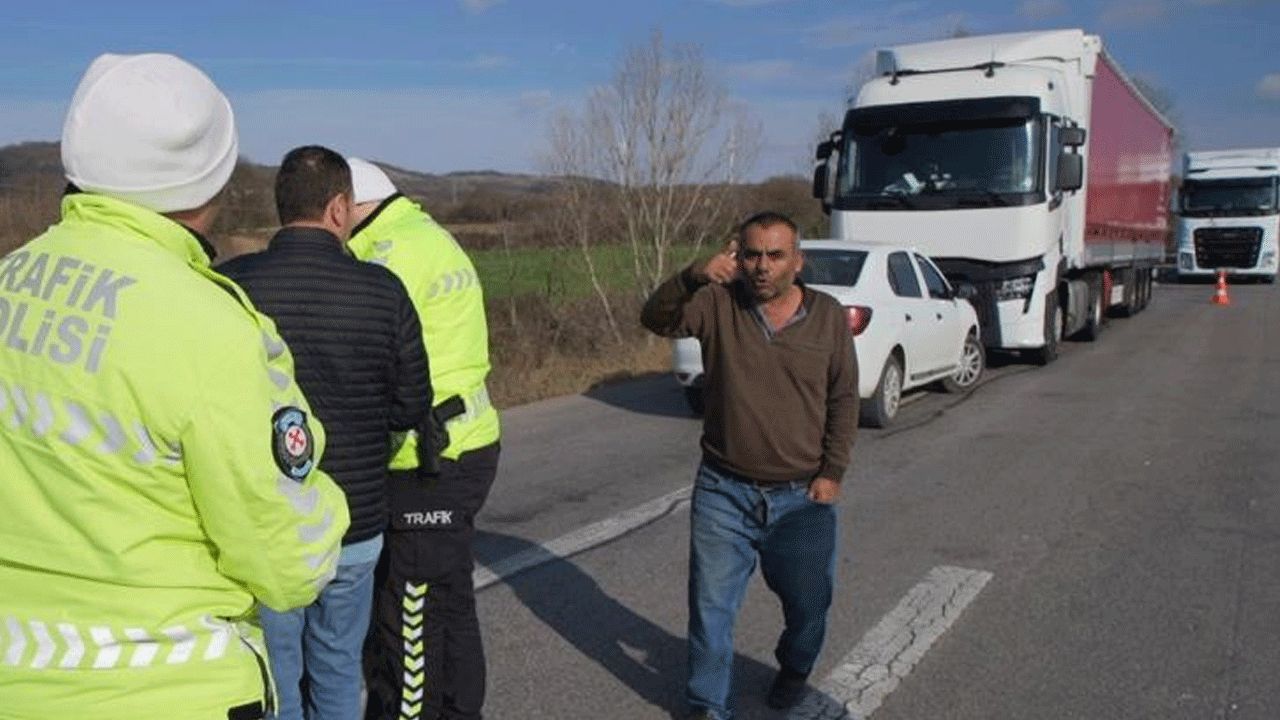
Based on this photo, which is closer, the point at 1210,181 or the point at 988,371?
the point at 988,371

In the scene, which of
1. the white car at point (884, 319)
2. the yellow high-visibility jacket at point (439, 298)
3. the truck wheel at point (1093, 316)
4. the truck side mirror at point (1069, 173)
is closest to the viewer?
the yellow high-visibility jacket at point (439, 298)

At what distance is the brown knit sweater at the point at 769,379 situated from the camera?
3.77 meters

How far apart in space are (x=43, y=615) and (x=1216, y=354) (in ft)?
53.8

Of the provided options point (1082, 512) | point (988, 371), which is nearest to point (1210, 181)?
point (988, 371)

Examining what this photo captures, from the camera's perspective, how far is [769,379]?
3.78 m

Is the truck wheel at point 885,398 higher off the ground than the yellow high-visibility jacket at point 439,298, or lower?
lower

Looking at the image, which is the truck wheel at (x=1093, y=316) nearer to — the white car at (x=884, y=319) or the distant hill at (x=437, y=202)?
the distant hill at (x=437, y=202)

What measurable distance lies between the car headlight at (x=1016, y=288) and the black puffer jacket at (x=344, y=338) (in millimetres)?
11185

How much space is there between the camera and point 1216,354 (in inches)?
605

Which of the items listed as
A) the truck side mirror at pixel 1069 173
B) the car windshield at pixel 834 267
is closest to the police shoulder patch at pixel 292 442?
the car windshield at pixel 834 267

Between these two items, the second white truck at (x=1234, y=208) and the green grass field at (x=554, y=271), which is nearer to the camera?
the green grass field at (x=554, y=271)

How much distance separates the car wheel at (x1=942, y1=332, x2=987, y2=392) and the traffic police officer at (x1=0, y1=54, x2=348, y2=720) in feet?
36.0

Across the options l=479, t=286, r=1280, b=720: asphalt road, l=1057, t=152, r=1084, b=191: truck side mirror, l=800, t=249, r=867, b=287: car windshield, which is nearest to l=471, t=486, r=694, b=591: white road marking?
l=479, t=286, r=1280, b=720: asphalt road

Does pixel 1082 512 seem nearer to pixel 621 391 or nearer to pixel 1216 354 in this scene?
pixel 621 391
